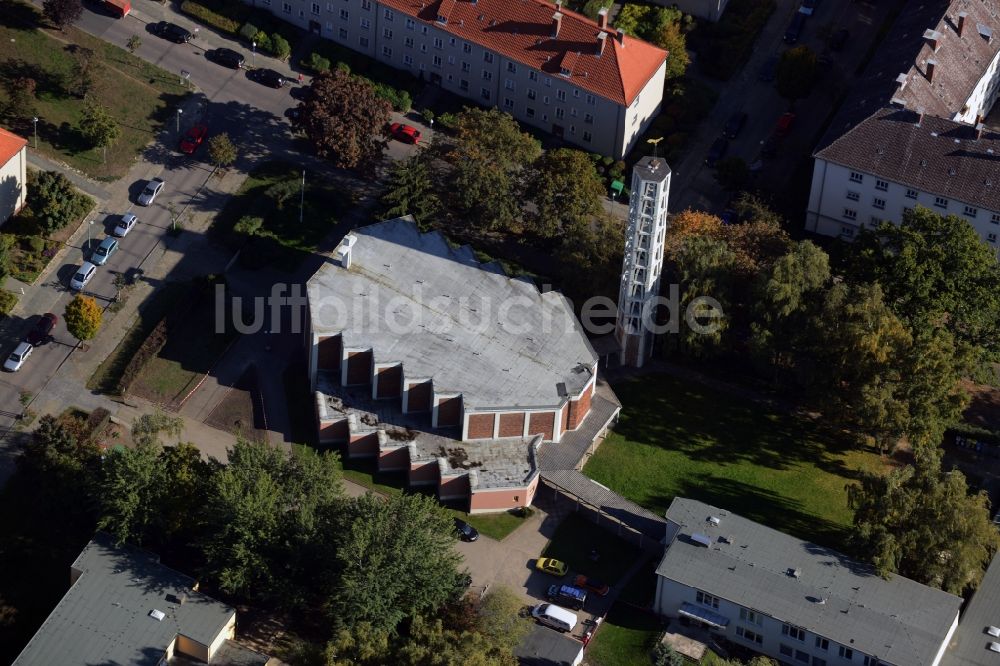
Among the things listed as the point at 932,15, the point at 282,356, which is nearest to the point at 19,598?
the point at 282,356

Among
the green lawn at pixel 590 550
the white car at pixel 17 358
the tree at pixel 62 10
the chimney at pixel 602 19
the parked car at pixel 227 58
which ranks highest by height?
the chimney at pixel 602 19

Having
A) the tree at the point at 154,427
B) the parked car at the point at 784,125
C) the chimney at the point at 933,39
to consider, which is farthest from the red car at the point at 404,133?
the chimney at the point at 933,39

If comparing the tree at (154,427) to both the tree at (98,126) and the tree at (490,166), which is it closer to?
the tree at (98,126)

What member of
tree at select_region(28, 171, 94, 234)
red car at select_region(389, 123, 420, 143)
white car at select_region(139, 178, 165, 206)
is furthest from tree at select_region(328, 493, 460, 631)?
red car at select_region(389, 123, 420, 143)

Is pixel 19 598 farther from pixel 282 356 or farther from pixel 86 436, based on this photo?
pixel 282 356

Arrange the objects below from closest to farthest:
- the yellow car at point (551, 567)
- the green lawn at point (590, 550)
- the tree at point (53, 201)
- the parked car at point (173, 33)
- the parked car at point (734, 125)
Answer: the yellow car at point (551, 567)
the green lawn at point (590, 550)
the tree at point (53, 201)
the parked car at point (734, 125)
the parked car at point (173, 33)

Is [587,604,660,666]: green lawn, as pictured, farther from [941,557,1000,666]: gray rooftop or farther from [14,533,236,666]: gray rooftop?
[14,533,236,666]: gray rooftop

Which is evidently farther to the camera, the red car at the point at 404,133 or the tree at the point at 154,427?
the red car at the point at 404,133
